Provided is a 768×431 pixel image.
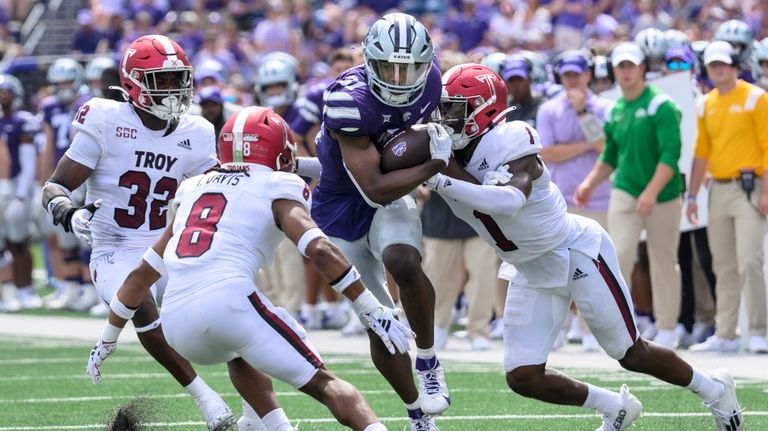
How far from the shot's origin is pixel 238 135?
5.67 meters

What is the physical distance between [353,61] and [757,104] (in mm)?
3918

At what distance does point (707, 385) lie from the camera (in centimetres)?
627

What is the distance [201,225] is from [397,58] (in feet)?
3.74

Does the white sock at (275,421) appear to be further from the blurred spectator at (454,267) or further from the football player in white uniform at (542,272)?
the blurred spectator at (454,267)

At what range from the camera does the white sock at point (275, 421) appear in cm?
581

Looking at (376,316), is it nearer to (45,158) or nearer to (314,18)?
(45,158)

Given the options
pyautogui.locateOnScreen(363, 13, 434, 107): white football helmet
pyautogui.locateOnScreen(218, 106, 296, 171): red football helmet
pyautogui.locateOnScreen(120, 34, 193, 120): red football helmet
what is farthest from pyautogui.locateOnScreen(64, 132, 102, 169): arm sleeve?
pyautogui.locateOnScreen(363, 13, 434, 107): white football helmet

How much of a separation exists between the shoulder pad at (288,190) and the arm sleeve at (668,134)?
183 inches

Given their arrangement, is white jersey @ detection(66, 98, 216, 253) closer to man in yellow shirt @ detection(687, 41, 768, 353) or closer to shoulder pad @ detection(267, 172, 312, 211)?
shoulder pad @ detection(267, 172, 312, 211)

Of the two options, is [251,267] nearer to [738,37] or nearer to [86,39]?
[738,37]

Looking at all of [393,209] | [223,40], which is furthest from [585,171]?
[223,40]

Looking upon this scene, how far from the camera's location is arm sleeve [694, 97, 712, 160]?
9867 millimetres

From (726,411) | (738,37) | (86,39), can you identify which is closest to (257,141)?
(726,411)

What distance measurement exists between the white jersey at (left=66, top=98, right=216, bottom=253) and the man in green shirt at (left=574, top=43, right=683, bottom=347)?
370 centimetres
